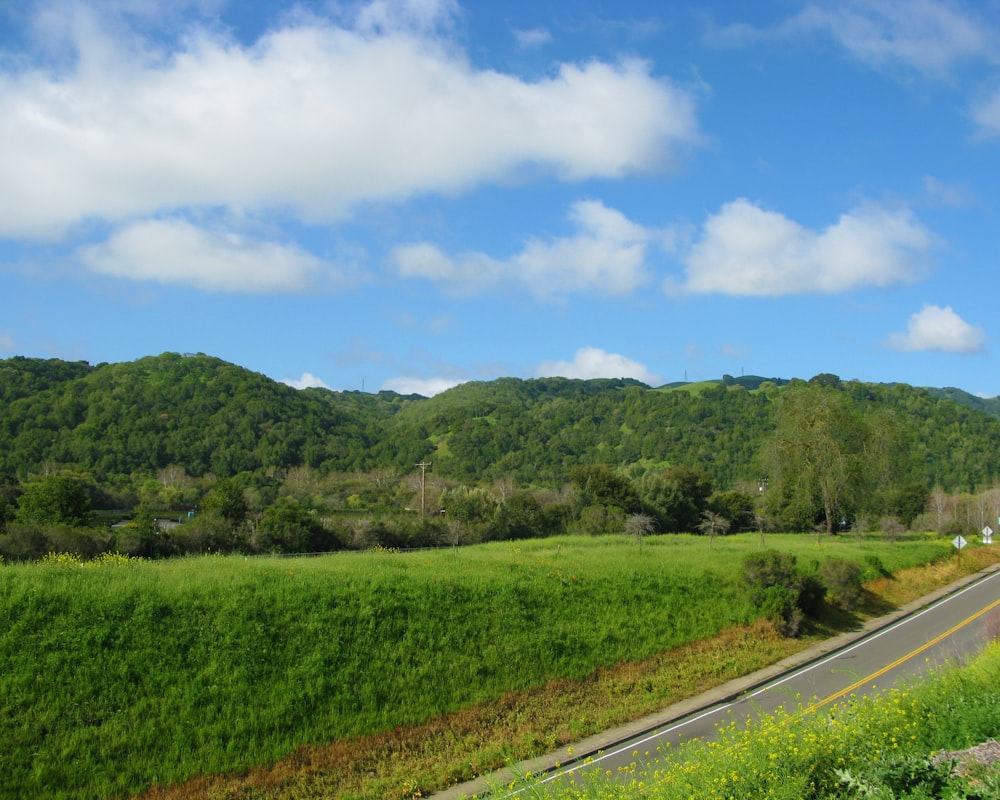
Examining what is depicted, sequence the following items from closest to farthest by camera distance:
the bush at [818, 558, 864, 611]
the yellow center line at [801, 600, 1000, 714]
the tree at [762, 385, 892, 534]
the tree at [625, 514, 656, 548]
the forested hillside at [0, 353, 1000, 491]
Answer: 1. the yellow center line at [801, 600, 1000, 714]
2. the bush at [818, 558, 864, 611]
3. the tree at [625, 514, 656, 548]
4. the tree at [762, 385, 892, 534]
5. the forested hillside at [0, 353, 1000, 491]

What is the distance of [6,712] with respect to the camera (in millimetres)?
12523

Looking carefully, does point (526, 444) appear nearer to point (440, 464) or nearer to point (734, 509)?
point (440, 464)

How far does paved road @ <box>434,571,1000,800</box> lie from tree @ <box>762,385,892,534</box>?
67.2 feet

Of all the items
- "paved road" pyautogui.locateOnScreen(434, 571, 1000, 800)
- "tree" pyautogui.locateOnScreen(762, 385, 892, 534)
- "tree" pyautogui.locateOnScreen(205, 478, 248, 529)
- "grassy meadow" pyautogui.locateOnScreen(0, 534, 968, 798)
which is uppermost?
"tree" pyautogui.locateOnScreen(762, 385, 892, 534)

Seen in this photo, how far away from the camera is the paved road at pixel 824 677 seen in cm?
1539

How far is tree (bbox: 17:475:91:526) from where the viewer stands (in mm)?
37406

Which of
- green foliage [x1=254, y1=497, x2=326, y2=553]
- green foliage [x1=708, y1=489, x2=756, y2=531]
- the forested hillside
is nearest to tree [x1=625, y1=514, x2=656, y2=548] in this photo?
green foliage [x1=708, y1=489, x2=756, y2=531]

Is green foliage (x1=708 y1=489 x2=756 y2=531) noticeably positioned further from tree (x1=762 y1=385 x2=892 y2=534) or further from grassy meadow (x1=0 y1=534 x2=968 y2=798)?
grassy meadow (x1=0 y1=534 x2=968 y2=798)

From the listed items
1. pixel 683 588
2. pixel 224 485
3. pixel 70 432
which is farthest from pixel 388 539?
pixel 70 432

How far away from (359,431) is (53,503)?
411ft

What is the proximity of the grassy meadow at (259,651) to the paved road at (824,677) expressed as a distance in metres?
2.62

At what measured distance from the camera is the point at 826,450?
53188 millimetres

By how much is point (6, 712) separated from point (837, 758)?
1258 cm

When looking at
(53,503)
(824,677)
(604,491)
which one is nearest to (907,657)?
(824,677)
